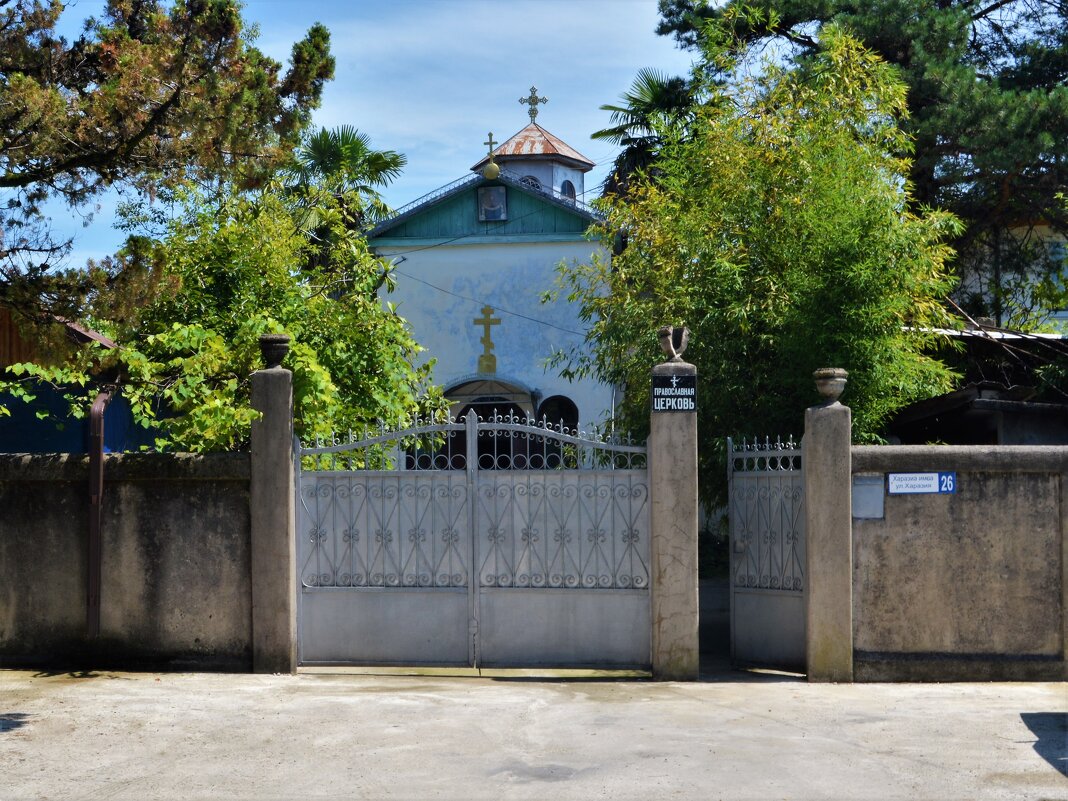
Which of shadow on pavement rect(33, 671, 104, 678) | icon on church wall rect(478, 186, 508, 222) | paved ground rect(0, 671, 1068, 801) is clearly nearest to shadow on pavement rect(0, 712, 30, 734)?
paved ground rect(0, 671, 1068, 801)

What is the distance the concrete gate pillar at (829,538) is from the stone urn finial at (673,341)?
111 centimetres

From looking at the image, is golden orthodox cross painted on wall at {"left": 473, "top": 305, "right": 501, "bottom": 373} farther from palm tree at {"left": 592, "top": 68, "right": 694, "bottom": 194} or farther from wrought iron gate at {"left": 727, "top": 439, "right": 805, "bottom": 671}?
Result: wrought iron gate at {"left": 727, "top": 439, "right": 805, "bottom": 671}

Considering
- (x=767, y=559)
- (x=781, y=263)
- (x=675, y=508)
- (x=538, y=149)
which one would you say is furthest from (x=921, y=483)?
(x=538, y=149)

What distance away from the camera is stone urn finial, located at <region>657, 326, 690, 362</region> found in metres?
9.55

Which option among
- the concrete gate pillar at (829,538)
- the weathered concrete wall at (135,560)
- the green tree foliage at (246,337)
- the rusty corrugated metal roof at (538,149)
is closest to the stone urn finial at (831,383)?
the concrete gate pillar at (829,538)

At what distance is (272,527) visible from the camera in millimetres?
9367

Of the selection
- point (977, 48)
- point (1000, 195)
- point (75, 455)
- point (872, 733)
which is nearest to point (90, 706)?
point (75, 455)

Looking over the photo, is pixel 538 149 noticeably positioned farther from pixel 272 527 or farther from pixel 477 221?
pixel 272 527

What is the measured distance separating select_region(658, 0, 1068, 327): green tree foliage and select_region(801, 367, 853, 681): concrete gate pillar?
8463 millimetres

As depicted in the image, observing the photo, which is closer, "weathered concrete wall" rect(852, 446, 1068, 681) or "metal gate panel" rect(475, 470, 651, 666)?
"weathered concrete wall" rect(852, 446, 1068, 681)

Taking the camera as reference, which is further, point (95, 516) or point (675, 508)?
point (95, 516)

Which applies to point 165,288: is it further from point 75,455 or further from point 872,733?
point 872,733

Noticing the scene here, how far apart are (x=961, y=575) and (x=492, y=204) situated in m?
18.2

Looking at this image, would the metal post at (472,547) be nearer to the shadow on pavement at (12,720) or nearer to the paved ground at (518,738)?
the paved ground at (518,738)
